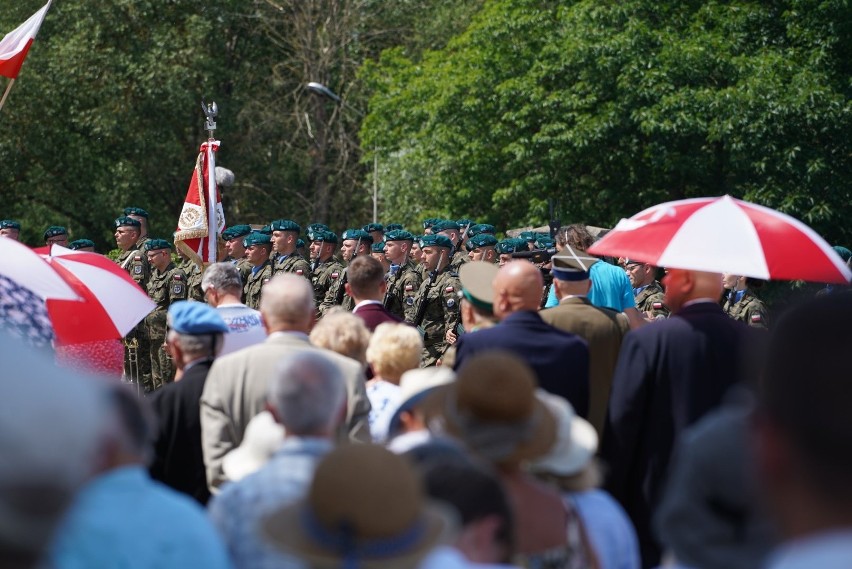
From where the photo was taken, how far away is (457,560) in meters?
2.58

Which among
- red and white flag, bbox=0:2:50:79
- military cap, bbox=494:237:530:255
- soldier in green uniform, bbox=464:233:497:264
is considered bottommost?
soldier in green uniform, bbox=464:233:497:264

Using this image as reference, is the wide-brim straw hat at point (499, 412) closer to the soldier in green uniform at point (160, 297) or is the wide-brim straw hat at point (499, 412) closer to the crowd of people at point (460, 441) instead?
the crowd of people at point (460, 441)

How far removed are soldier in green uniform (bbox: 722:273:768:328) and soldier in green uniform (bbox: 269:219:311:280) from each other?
5402mm

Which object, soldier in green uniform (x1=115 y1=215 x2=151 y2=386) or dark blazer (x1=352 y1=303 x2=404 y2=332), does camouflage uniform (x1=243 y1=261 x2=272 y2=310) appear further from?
dark blazer (x1=352 y1=303 x2=404 y2=332)

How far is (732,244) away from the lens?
5.60 metres

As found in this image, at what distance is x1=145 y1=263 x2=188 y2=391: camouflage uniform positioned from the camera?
1511 cm

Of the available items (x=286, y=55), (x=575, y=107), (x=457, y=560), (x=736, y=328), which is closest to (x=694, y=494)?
(x=457, y=560)

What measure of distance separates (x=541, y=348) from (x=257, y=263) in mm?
9826

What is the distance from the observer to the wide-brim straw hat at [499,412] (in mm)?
3215

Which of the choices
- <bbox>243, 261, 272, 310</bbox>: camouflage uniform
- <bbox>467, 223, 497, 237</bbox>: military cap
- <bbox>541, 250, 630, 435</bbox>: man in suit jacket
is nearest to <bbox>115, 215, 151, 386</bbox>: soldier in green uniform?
<bbox>243, 261, 272, 310</bbox>: camouflage uniform

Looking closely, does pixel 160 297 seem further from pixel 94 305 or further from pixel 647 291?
pixel 94 305

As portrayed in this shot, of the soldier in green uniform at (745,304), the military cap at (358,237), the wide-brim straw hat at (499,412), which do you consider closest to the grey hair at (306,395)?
the wide-brim straw hat at (499,412)

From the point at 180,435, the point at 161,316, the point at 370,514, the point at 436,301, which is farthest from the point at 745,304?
the point at 370,514

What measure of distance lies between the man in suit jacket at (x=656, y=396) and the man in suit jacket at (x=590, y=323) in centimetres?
114
